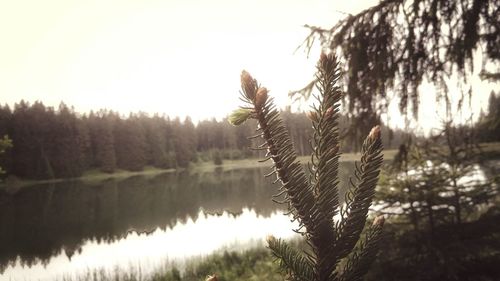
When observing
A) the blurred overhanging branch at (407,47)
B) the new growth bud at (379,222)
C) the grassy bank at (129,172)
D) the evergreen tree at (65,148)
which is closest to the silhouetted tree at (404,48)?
the blurred overhanging branch at (407,47)

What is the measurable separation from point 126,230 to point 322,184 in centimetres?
2257

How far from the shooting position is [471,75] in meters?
4.54

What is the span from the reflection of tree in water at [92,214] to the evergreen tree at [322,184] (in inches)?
753

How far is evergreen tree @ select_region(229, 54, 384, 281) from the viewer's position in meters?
0.91

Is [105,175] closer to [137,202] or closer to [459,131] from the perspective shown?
[137,202]

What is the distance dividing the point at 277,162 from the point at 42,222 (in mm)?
29479

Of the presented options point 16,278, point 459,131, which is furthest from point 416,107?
point 16,278

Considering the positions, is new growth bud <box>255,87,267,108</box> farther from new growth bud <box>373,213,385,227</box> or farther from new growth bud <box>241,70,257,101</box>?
new growth bud <box>373,213,385,227</box>

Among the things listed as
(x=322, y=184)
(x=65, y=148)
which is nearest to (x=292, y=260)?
(x=322, y=184)

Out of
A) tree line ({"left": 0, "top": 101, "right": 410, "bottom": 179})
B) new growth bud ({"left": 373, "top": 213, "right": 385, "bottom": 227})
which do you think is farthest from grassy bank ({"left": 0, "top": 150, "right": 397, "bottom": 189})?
new growth bud ({"left": 373, "top": 213, "right": 385, "bottom": 227})

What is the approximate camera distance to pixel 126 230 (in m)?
21.4

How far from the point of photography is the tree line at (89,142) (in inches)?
2453

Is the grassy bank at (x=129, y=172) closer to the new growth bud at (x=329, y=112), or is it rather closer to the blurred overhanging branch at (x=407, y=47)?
the blurred overhanging branch at (x=407, y=47)

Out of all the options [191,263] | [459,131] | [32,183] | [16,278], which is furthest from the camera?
[32,183]
